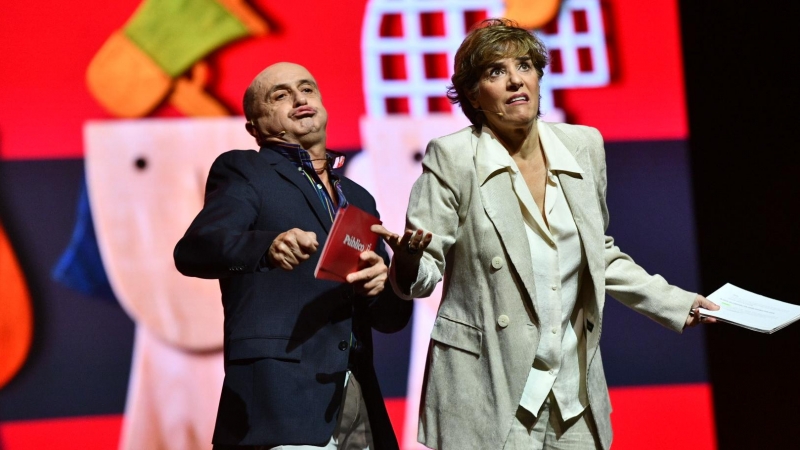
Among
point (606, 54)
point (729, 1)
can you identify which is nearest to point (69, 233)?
point (606, 54)

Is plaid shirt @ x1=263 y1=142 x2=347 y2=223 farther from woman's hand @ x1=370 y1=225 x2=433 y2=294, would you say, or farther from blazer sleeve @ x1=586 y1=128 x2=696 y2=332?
blazer sleeve @ x1=586 y1=128 x2=696 y2=332

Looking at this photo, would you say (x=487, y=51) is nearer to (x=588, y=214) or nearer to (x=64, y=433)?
(x=588, y=214)

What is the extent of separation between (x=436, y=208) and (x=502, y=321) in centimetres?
28

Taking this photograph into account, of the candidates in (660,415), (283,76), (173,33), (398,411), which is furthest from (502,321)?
(173,33)

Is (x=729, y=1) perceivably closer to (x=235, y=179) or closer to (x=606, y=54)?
(x=606, y=54)

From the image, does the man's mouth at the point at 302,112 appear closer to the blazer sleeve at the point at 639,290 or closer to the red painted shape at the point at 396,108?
the blazer sleeve at the point at 639,290

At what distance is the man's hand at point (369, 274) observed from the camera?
1.78 metres

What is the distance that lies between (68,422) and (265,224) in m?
1.53

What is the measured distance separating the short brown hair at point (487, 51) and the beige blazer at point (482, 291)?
0.12 meters

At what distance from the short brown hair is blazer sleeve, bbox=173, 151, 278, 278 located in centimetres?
55

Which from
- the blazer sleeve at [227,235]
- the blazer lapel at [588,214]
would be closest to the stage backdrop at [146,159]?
the blazer sleeve at [227,235]

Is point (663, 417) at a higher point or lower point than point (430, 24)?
lower

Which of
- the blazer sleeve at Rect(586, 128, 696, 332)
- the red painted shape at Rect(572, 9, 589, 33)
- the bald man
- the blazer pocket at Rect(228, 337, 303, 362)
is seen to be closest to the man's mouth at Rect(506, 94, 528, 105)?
the blazer sleeve at Rect(586, 128, 696, 332)

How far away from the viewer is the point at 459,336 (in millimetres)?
1894
